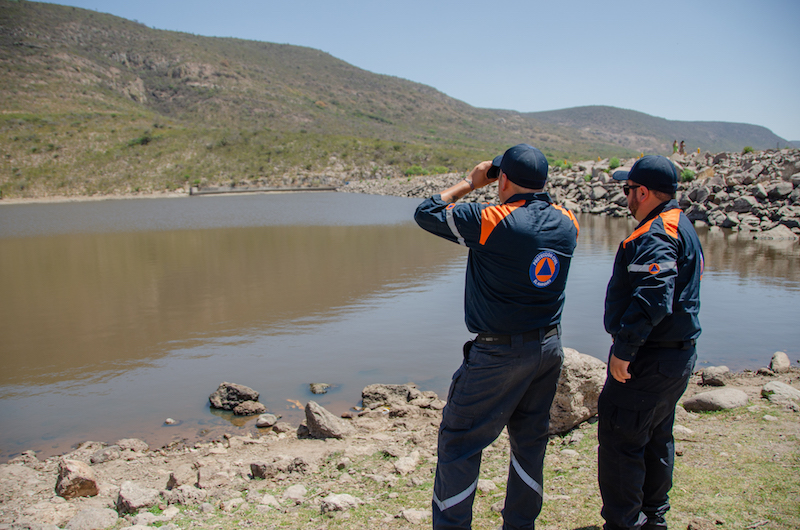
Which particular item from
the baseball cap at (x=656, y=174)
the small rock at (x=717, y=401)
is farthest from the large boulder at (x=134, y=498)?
the small rock at (x=717, y=401)

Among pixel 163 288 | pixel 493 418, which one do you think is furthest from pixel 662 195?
pixel 163 288

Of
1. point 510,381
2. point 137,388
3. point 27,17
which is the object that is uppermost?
point 27,17

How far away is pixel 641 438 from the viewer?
2.80m

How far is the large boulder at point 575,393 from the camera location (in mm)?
4387

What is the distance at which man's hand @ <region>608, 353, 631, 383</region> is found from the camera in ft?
9.04

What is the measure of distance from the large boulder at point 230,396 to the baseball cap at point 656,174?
4630 mm

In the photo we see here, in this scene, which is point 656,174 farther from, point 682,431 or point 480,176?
point 682,431

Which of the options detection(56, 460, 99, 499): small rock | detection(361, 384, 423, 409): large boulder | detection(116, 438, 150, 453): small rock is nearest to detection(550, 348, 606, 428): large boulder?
detection(361, 384, 423, 409): large boulder

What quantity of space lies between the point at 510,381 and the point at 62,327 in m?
8.98

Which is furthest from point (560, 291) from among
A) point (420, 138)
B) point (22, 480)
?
point (420, 138)

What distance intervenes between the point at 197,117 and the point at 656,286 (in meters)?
103

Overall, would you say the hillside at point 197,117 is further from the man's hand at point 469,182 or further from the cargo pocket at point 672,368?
the cargo pocket at point 672,368

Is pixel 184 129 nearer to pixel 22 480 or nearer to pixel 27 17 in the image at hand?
pixel 27 17

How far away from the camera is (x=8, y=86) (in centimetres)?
7600
